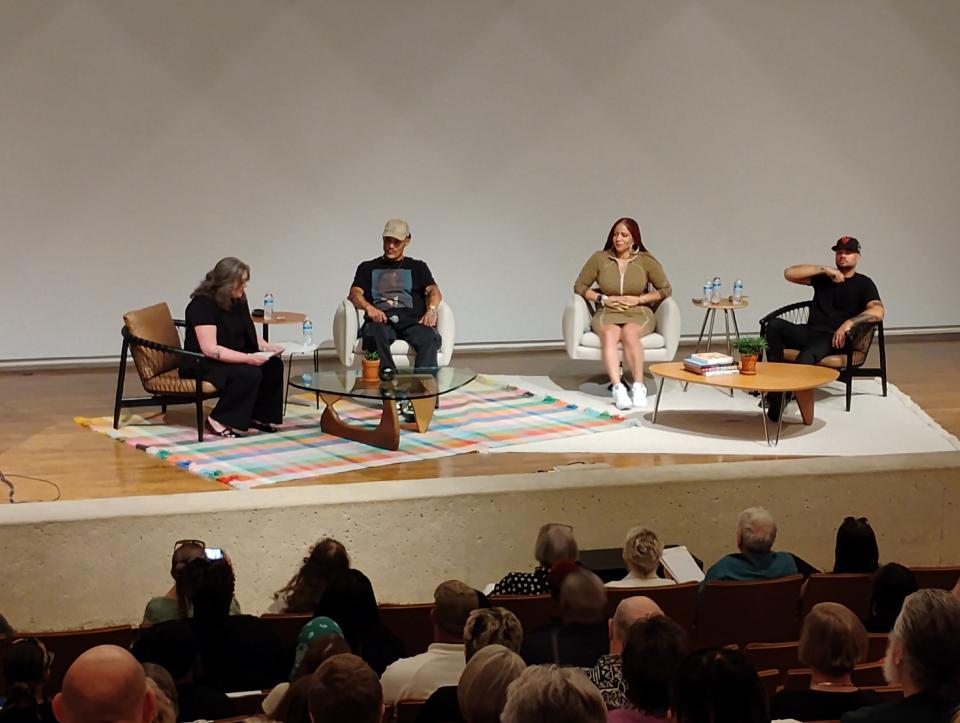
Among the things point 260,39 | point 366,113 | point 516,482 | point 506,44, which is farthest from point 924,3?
point 516,482

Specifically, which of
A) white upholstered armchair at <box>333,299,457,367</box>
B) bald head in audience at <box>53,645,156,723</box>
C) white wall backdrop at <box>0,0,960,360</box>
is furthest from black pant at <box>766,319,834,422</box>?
bald head in audience at <box>53,645,156,723</box>

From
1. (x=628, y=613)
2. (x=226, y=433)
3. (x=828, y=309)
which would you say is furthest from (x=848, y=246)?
(x=628, y=613)

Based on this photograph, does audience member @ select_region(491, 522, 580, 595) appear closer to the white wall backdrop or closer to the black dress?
the black dress

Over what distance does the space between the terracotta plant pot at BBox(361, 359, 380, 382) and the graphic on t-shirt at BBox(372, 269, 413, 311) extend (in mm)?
966

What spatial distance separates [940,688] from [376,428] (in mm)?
4718

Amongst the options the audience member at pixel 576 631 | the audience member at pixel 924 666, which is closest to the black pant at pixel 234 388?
the audience member at pixel 576 631

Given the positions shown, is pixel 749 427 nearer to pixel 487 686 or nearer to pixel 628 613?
pixel 628 613

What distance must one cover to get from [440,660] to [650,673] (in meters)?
0.66

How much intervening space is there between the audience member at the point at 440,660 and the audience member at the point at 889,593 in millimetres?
1156

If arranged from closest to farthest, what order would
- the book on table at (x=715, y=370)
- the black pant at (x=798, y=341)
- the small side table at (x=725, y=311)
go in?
1. the book on table at (x=715, y=370)
2. the black pant at (x=798, y=341)
3. the small side table at (x=725, y=311)

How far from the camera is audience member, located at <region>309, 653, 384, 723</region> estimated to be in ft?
7.76

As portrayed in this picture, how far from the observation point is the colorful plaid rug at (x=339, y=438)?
21.2 feet

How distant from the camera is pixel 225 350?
7082 millimetres

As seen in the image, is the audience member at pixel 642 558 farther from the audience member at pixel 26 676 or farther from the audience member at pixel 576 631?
the audience member at pixel 26 676
